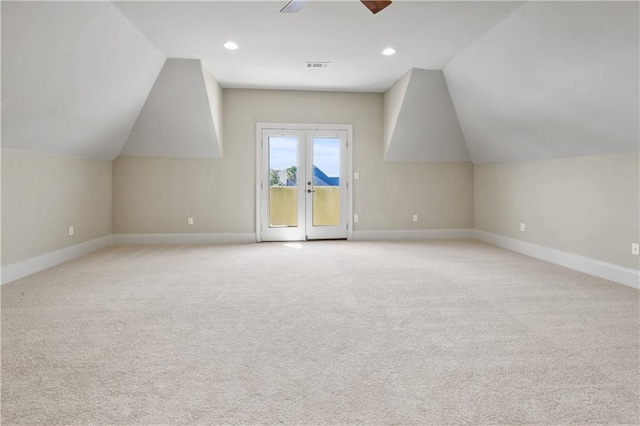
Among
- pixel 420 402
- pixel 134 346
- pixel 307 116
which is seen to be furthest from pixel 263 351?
pixel 307 116

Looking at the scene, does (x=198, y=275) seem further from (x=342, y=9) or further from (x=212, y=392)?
(x=342, y=9)

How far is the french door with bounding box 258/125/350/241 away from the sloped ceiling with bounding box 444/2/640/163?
2.28m

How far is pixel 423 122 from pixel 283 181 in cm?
252

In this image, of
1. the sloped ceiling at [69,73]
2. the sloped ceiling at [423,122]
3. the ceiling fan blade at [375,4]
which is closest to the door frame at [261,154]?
the sloped ceiling at [423,122]

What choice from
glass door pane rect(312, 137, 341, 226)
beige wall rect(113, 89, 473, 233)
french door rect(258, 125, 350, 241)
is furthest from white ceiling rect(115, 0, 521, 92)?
glass door pane rect(312, 137, 341, 226)

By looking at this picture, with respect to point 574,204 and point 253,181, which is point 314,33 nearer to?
point 253,181

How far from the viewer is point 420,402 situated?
1761 millimetres

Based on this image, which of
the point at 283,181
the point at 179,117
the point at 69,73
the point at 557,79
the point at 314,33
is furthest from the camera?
the point at 283,181

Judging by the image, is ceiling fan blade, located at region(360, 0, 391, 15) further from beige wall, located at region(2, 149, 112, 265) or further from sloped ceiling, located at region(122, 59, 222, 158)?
beige wall, located at region(2, 149, 112, 265)

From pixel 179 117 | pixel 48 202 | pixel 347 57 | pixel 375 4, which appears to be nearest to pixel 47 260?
pixel 48 202

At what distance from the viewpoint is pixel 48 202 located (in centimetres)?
448

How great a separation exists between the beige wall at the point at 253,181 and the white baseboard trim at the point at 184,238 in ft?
0.28

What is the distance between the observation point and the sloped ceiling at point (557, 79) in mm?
3002

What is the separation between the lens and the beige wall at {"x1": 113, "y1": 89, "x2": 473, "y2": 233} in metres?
6.25
